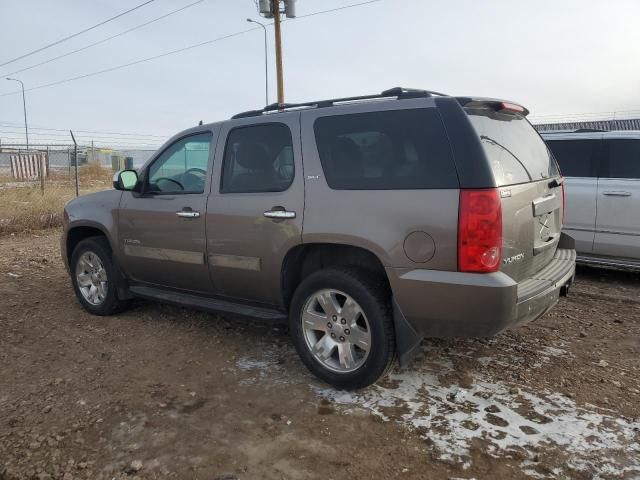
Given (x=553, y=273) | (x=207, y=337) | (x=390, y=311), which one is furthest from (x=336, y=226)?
(x=207, y=337)

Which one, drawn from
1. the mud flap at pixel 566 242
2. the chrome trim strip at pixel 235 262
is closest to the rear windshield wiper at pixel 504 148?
the mud flap at pixel 566 242

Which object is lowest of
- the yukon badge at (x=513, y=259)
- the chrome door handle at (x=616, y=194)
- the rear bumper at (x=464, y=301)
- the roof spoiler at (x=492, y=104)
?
the rear bumper at (x=464, y=301)

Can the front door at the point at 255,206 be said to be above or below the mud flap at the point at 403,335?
above

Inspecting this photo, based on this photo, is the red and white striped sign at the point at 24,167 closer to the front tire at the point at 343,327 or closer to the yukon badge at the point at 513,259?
the front tire at the point at 343,327

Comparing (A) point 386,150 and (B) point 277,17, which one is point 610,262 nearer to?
(A) point 386,150

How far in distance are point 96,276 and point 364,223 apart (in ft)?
10.3

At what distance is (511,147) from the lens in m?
3.24

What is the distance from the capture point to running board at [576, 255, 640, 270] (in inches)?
227

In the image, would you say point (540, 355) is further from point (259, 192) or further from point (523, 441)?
point (259, 192)

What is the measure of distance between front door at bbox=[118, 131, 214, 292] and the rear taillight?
2075 millimetres

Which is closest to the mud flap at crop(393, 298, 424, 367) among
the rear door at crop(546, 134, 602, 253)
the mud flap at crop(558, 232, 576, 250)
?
the mud flap at crop(558, 232, 576, 250)

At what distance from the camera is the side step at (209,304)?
3.72 meters

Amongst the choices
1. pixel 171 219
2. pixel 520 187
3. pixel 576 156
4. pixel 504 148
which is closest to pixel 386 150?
pixel 504 148

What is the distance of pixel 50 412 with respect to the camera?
3.10 m
